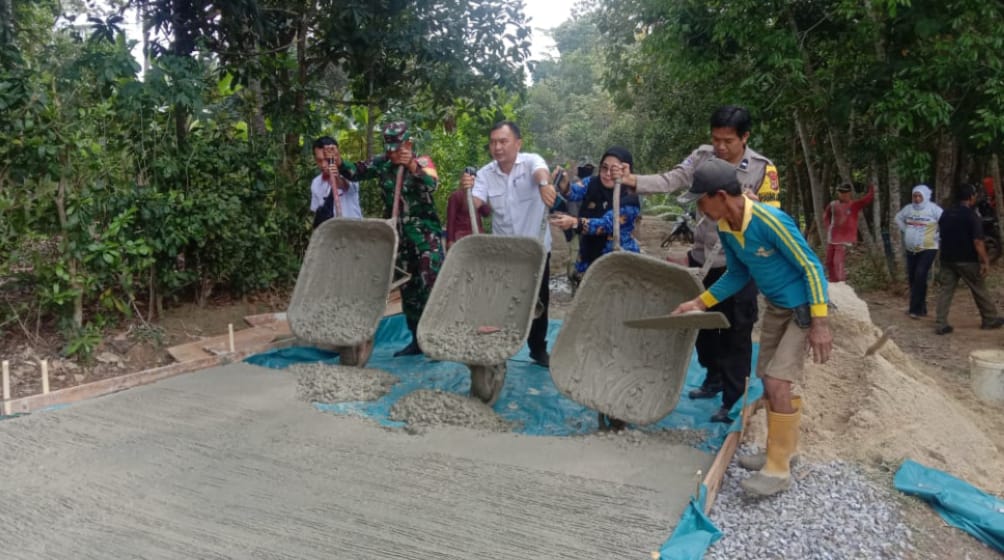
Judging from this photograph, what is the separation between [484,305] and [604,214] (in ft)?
2.78

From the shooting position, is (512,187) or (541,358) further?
(541,358)

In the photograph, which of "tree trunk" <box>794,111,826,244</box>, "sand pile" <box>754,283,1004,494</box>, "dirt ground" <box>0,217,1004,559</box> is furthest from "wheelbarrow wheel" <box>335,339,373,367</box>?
"tree trunk" <box>794,111,826,244</box>

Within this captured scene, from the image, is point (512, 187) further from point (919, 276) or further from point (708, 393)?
point (919, 276)

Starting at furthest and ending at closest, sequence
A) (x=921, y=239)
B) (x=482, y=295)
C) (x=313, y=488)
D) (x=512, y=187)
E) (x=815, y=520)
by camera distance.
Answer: (x=921, y=239) → (x=512, y=187) → (x=482, y=295) → (x=313, y=488) → (x=815, y=520)

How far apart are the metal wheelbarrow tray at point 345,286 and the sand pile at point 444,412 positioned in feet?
2.37

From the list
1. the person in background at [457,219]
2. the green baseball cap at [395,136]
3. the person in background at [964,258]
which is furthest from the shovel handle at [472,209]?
the person in background at [964,258]

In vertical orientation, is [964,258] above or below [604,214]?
below

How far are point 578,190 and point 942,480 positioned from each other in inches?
106

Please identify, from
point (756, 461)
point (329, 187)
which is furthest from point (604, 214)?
point (329, 187)

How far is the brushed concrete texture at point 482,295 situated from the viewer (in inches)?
146

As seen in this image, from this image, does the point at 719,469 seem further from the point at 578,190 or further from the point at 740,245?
the point at 578,190

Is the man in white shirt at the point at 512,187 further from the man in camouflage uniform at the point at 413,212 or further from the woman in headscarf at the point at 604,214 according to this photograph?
the man in camouflage uniform at the point at 413,212

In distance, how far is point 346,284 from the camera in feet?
14.7

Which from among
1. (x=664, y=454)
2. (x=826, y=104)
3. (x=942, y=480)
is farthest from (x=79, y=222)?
(x=826, y=104)
